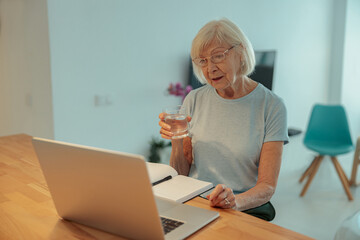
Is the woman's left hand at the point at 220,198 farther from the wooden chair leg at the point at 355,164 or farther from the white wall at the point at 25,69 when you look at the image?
the wooden chair leg at the point at 355,164

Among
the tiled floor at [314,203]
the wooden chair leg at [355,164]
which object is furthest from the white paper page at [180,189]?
the wooden chair leg at [355,164]

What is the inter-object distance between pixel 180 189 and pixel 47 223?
398 mm

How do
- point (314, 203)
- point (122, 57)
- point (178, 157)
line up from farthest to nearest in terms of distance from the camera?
point (314, 203) → point (122, 57) → point (178, 157)

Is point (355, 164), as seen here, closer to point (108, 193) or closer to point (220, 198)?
point (220, 198)

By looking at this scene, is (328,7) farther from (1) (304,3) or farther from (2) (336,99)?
(2) (336,99)

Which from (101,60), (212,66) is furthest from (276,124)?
(101,60)

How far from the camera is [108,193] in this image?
0.72m

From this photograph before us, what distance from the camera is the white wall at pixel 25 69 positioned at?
2535 millimetres

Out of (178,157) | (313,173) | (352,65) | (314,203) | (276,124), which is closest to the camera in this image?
(276,124)

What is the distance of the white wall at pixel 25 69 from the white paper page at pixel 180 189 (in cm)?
175

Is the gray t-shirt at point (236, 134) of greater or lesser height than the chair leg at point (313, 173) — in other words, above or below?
above

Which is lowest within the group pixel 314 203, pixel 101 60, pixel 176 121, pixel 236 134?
pixel 314 203

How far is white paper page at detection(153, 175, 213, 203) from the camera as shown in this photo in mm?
983

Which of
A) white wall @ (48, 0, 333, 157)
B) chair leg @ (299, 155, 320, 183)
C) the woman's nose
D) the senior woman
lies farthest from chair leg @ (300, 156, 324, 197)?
the woman's nose
